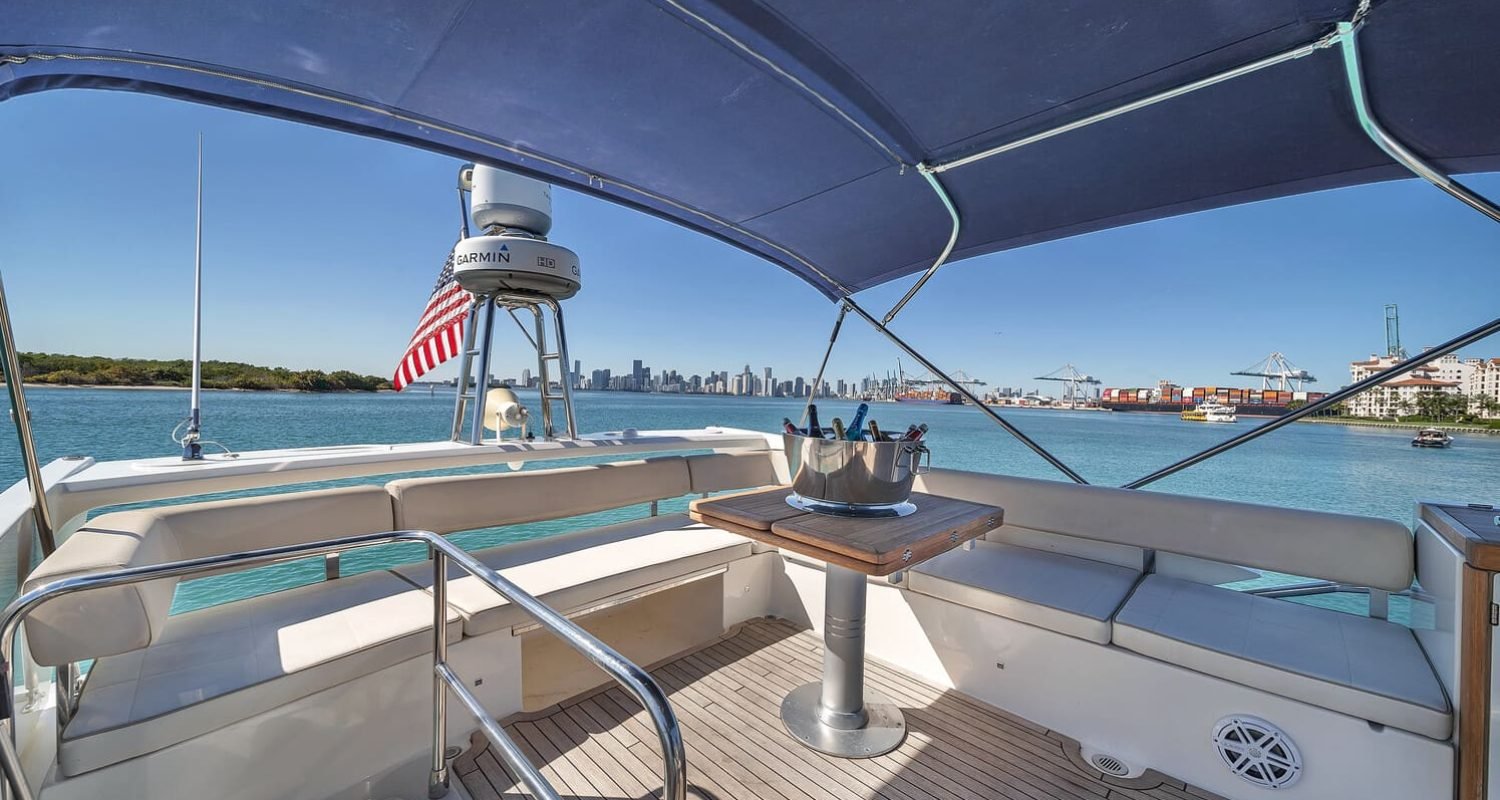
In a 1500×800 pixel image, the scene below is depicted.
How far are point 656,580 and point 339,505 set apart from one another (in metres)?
1.06

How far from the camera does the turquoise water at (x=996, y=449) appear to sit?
10.6 m

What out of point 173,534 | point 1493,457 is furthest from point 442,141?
point 1493,457

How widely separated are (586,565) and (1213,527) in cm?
220

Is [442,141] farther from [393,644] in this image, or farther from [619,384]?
[619,384]

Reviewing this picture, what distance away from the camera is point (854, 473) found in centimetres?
156

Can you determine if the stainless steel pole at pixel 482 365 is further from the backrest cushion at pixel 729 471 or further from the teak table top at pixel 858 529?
the teak table top at pixel 858 529

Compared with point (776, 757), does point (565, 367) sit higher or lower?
higher

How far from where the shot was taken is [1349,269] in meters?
15.8

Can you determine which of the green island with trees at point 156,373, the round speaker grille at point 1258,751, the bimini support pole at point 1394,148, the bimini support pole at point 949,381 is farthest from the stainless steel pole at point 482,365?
the bimini support pole at point 1394,148

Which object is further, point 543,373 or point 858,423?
point 543,373

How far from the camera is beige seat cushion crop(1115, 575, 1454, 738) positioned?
1.28 m

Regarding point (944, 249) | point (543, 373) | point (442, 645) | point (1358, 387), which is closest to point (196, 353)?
point (543, 373)

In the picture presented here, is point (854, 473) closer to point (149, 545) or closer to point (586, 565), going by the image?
point (586, 565)

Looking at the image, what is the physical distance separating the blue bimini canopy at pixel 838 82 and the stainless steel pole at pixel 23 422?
0.48m
